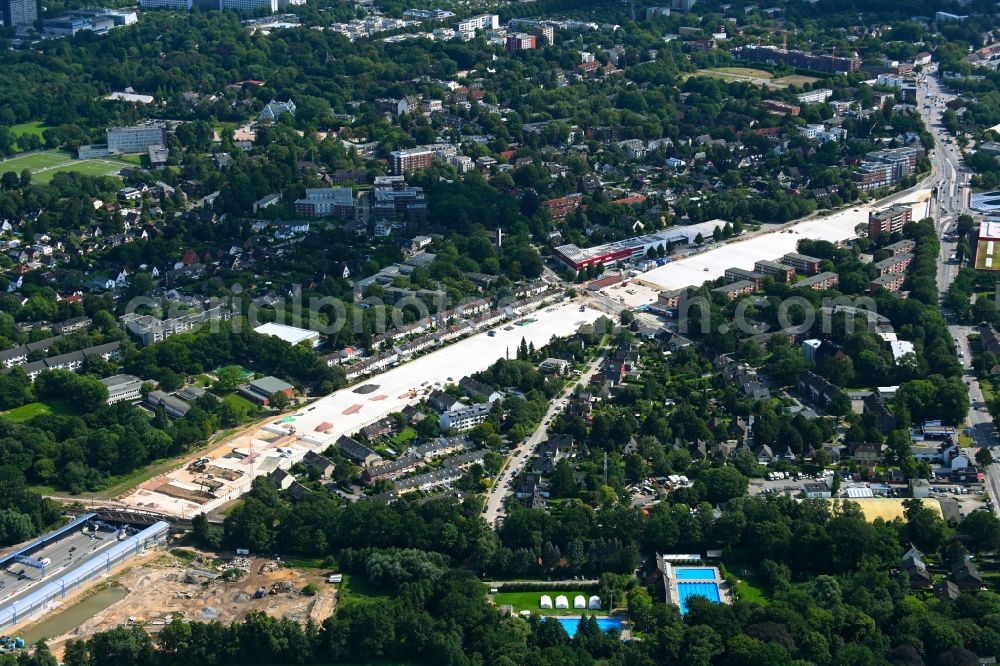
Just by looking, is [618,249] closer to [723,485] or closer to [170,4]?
[723,485]

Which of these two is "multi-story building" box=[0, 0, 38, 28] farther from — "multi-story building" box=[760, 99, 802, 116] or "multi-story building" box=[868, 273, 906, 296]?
"multi-story building" box=[868, 273, 906, 296]

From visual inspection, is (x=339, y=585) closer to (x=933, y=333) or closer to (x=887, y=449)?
(x=887, y=449)

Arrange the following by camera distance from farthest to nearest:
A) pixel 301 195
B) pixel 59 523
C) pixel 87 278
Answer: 1. pixel 301 195
2. pixel 87 278
3. pixel 59 523

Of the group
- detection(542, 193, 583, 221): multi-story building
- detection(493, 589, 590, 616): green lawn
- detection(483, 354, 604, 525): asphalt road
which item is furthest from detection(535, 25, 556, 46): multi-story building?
detection(493, 589, 590, 616): green lawn

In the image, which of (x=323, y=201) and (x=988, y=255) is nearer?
(x=988, y=255)

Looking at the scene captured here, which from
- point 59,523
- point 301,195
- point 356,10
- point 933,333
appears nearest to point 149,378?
point 59,523

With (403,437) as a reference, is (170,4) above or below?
above

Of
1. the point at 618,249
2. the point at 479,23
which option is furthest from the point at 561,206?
the point at 479,23
